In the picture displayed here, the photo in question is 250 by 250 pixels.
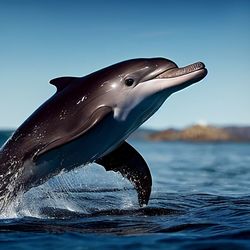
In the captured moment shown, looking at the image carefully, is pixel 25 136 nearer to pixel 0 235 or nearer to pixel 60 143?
pixel 60 143

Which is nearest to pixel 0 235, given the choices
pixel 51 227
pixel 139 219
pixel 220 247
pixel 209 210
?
pixel 51 227

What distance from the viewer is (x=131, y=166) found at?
11594 millimetres

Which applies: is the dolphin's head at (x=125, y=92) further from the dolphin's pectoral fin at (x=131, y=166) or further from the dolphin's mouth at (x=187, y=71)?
the dolphin's pectoral fin at (x=131, y=166)

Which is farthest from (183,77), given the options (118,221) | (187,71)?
(118,221)

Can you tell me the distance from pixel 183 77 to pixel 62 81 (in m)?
2.45

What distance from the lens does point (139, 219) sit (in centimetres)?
962

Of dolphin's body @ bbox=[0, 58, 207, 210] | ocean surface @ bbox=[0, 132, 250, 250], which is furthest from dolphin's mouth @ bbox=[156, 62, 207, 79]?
ocean surface @ bbox=[0, 132, 250, 250]

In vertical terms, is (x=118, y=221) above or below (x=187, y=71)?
below

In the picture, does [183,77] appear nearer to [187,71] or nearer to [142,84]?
[187,71]

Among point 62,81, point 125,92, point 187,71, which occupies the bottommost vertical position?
point 125,92

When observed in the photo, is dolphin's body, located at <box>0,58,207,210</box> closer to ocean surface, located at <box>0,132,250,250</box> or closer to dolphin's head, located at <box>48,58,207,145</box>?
dolphin's head, located at <box>48,58,207,145</box>

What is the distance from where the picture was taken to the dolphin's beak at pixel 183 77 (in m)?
9.79

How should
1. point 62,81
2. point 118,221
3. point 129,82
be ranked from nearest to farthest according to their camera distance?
point 118,221
point 129,82
point 62,81

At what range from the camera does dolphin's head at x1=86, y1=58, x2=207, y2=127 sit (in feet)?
32.3
